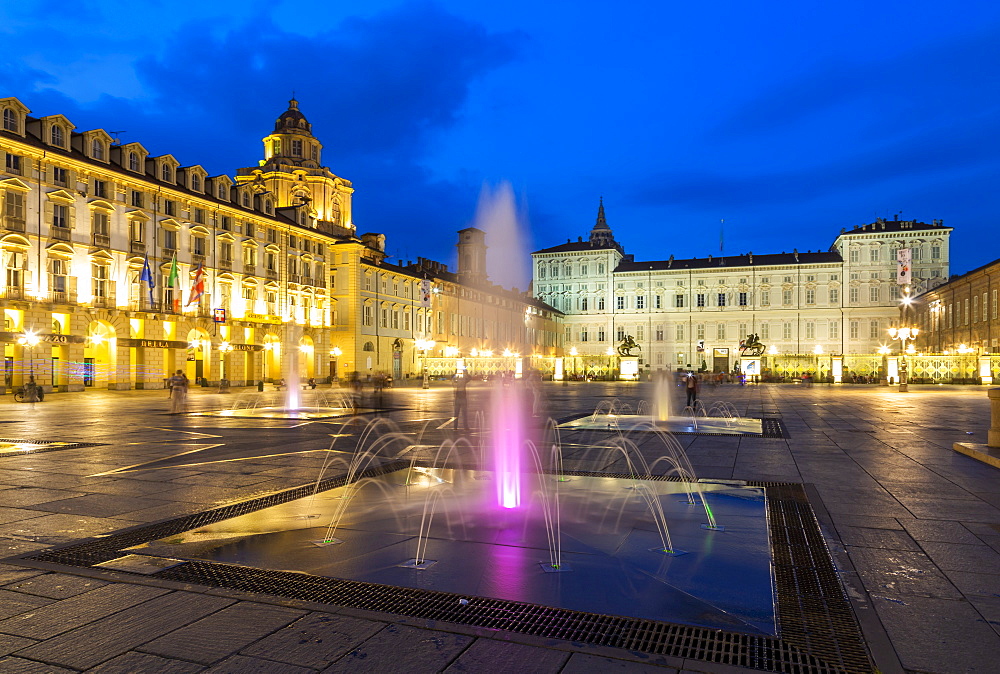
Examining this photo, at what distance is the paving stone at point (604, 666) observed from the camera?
370cm

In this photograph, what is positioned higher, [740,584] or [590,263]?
[590,263]

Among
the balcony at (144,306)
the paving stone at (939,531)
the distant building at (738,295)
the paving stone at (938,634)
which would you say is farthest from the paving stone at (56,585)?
the distant building at (738,295)

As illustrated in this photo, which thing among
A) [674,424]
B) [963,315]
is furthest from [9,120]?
[963,315]

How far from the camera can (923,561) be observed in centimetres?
577

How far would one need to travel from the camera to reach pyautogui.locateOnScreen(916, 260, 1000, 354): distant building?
5644 centimetres

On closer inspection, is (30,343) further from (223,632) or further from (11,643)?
(223,632)

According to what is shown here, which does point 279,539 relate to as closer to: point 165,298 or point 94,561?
point 94,561

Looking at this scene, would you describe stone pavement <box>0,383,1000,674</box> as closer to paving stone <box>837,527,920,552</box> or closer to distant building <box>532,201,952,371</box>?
paving stone <box>837,527,920,552</box>

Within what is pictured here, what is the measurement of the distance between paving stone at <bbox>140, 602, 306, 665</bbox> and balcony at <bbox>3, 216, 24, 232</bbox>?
1574 inches

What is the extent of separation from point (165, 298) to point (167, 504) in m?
41.8

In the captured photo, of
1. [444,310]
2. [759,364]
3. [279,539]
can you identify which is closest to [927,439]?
[279,539]

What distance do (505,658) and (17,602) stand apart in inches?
137

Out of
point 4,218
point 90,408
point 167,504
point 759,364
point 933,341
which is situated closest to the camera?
point 167,504

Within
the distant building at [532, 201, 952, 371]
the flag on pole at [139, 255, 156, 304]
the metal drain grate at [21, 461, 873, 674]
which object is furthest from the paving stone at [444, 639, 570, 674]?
the distant building at [532, 201, 952, 371]
